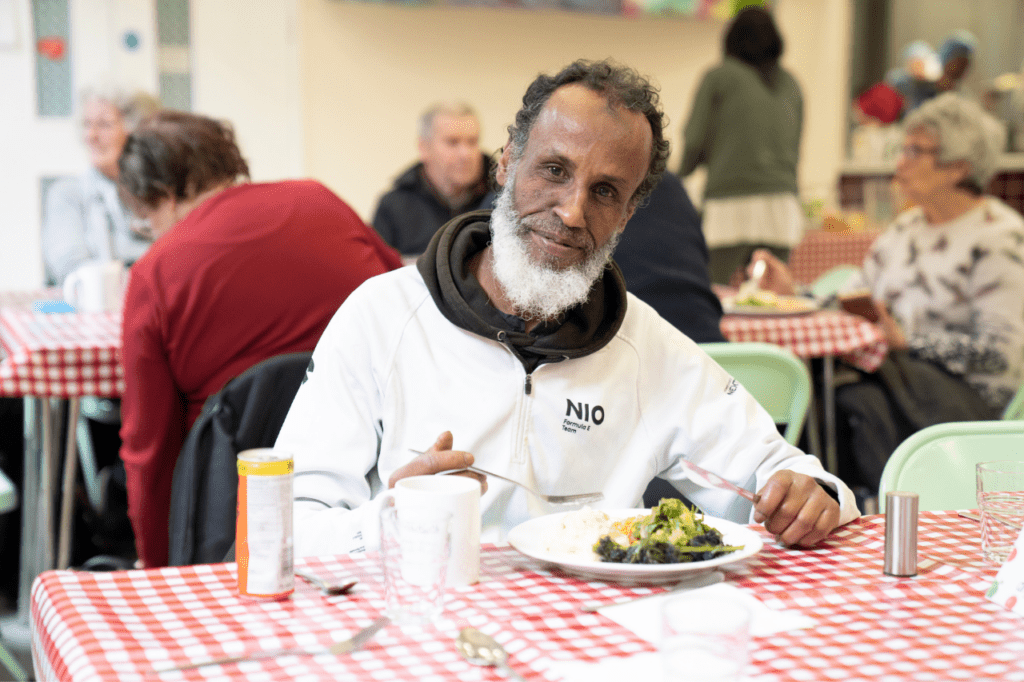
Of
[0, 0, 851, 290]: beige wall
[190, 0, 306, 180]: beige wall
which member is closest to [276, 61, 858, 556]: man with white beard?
[0, 0, 851, 290]: beige wall

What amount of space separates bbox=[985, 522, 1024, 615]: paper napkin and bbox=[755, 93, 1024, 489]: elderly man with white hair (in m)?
1.93

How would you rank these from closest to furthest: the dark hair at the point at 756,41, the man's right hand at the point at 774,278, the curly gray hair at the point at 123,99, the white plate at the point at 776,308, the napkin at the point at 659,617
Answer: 1. the napkin at the point at 659,617
2. the white plate at the point at 776,308
3. the man's right hand at the point at 774,278
4. the curly gray hair at the point at 123,99
5. the dark hair at the point at 756,41

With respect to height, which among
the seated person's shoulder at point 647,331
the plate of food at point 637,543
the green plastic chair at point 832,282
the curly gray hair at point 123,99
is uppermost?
the curly gray hair at point 123,99

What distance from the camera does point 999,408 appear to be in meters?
3.10

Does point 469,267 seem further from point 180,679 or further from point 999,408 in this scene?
point 999,408

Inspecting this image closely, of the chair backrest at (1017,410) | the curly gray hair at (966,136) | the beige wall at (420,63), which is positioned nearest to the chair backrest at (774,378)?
the chair backrest at (1017,410)

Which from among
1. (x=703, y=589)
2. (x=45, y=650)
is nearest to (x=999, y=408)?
(x=703, y=589)

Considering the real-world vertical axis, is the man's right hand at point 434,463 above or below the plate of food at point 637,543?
A: above

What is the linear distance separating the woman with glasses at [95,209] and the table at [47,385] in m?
0.88

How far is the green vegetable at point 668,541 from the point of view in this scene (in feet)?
3.69

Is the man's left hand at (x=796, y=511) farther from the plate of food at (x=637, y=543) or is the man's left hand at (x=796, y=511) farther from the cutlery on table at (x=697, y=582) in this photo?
the cutlery on table at (x=697, y=582)

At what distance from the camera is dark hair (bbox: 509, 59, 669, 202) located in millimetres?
1477

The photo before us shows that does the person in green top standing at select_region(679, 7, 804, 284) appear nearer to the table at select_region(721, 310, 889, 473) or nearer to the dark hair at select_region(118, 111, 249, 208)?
the table at select_region(721, 310, 889, 473)

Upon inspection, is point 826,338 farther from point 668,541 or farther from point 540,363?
point 668,541
